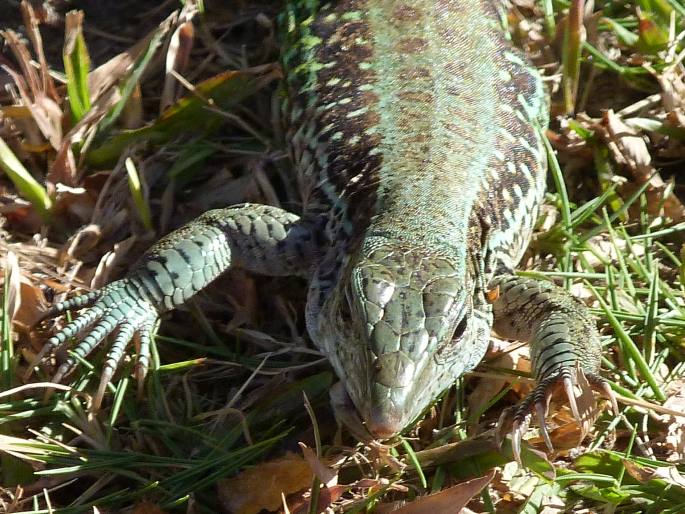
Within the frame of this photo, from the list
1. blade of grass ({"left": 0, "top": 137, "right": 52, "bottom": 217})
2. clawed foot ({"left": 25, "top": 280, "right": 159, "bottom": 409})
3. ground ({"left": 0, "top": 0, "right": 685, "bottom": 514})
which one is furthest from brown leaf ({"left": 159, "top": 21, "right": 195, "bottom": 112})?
clawed foot ({"left": 25, "top": 280, "right": 159, "bottom": 409})

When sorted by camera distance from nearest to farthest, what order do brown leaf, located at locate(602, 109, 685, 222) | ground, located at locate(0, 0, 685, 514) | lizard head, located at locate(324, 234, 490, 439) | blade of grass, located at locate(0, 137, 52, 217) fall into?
lizard head, located at locate(324, 234, 490, 439)
ground, located at locate(0, 0, 685, 514)
blade of grass, located at locate(0, 137, 52, 217)
brown leaf, located at locate(602, 109, 685, 222)

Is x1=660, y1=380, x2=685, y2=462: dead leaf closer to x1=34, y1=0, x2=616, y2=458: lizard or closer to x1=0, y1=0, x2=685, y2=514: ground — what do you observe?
x1=0, y1=0, x2=685, y2=514: ground

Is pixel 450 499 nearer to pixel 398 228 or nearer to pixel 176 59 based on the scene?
pixel 398 228

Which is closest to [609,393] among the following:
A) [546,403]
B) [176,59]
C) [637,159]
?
[546,403]

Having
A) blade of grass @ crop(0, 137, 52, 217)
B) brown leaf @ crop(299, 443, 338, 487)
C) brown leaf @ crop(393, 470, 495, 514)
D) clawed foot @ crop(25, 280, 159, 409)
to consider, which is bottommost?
brown leaf @ crop(393, 470, 495, 514)

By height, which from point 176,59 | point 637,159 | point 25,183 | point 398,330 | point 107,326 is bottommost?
point 637,159

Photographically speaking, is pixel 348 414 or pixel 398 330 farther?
pixel 348 414

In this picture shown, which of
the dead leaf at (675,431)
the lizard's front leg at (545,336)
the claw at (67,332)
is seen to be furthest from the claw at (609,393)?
the claw at (67,332)
